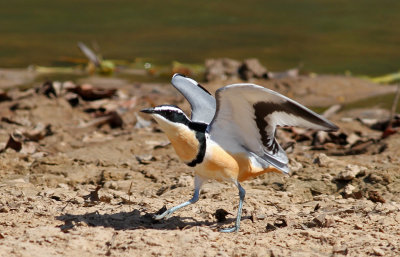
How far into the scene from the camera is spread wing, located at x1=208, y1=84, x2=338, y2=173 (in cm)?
453

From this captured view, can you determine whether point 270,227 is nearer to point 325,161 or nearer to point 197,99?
point 197,99

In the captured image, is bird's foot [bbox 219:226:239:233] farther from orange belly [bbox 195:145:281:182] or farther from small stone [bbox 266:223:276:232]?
orange belly [bbox 195:145:281:182]

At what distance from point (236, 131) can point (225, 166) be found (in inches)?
10.4

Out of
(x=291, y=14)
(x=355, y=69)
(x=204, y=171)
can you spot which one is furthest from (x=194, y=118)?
(x=291, y=14)

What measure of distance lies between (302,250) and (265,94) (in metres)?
1.00

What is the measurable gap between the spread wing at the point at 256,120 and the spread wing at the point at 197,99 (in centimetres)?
39

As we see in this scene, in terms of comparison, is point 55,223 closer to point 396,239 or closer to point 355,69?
point 396,239

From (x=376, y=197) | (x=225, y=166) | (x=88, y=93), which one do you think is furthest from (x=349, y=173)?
(x=88, y=93)

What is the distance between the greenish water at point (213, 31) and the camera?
40.3ft

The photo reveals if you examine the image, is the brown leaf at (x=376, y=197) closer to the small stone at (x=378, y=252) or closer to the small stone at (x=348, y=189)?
the small stone at (x=348, y=189)

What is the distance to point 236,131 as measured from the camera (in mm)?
4883

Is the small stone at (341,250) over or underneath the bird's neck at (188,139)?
underneath

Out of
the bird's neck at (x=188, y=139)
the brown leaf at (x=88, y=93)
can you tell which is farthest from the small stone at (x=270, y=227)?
the brown leaf at (x=88, y=93)

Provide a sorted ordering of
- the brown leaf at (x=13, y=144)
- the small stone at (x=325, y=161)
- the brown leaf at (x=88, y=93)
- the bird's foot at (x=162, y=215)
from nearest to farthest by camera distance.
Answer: the bird's foot at (x=162, y=215) < the small stone at (x=325, y=161) < the brown leaf at (x=13, y=144) < the brown leaf at (x=88, y=93)
